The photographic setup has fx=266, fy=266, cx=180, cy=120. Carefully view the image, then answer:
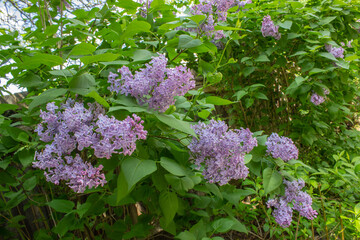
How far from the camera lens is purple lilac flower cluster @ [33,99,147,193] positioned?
82cm

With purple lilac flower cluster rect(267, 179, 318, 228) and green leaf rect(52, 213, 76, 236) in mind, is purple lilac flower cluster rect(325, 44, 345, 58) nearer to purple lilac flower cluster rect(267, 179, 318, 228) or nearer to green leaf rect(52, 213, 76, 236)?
purple lilac flower cluster rect(267, 179, 318, 228)

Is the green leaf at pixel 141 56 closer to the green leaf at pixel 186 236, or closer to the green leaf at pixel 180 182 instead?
the green leaf at pixel 180 182

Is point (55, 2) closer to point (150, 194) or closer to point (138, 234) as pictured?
point (150, 194)

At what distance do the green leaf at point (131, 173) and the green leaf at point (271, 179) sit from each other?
61 cm

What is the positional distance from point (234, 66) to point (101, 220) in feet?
6.23

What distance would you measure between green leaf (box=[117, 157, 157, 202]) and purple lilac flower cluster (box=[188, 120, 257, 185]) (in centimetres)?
26

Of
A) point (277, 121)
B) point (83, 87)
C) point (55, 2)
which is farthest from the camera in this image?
point (277, 121)

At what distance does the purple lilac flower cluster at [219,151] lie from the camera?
100 centimetres

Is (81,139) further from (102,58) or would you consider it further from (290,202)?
(290,202)

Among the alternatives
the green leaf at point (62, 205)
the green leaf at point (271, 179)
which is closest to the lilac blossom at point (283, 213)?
the green leaf at point (271, 179)

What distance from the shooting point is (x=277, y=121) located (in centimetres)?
316

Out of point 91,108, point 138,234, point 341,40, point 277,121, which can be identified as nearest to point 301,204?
point 138,234

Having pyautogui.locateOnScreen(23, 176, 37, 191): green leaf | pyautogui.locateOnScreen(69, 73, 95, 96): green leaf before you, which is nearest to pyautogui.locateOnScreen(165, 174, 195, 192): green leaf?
pyautogui.locateOnScreen(69, 73, 95, 96): green leaf

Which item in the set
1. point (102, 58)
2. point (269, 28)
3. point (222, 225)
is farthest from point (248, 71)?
point (102, 58)
